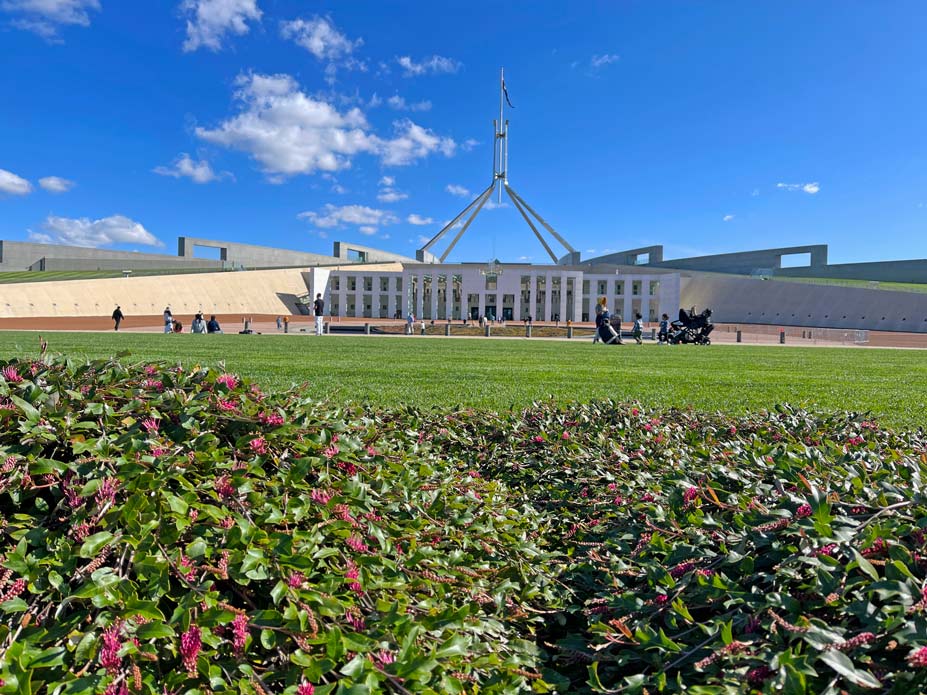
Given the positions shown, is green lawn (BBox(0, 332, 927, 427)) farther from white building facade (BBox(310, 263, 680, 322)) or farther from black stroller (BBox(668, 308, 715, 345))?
white building facade (BBox(310, 263, 680, 322))

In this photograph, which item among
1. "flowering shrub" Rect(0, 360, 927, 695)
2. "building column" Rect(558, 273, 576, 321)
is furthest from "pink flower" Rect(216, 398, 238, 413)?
"building column" Rect(558, 273, 576, 321)

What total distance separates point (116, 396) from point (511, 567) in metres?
1.90

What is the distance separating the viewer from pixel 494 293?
5934 centimetres

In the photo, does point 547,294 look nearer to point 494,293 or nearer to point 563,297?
point 563,297

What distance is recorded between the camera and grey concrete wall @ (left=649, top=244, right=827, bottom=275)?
239ft

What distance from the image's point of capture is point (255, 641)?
174cm

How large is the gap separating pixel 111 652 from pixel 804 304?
61.7m


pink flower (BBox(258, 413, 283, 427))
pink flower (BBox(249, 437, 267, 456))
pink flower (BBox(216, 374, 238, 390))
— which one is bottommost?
pink flower (BBox(249, 437, 267, 456))

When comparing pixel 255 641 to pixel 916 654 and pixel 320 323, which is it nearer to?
pixel 916 654

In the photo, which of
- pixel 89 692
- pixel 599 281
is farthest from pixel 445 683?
pixel 599 281

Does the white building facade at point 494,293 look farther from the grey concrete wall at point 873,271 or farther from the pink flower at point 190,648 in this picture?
the pink flower at point 190,648

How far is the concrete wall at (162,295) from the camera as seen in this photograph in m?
38.7

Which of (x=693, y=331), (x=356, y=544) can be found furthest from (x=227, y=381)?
(x=693, y=331)

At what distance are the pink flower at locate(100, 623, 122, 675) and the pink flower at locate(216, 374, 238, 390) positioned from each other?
1.42m
